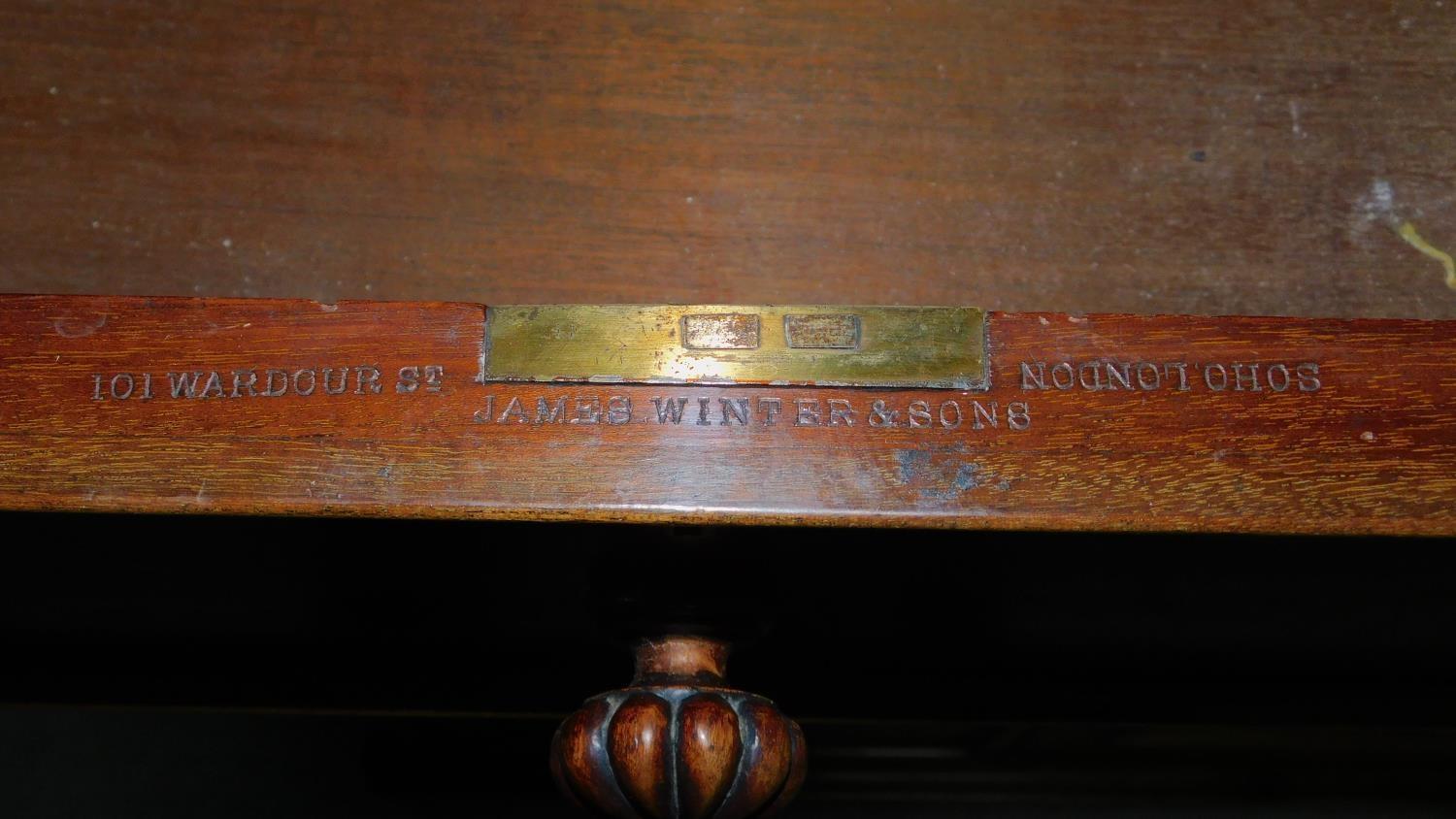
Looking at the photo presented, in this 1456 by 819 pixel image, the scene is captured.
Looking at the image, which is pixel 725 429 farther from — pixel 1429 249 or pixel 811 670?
pixel 1429 249

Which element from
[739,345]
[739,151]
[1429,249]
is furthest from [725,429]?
[1429,249]

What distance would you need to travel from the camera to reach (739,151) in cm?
106

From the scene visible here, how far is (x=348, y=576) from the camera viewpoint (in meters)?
1.04

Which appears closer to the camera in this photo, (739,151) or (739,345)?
(739,345)

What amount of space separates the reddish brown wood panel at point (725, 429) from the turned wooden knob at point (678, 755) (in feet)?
0.38

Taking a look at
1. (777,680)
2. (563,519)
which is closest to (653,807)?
(563,519)

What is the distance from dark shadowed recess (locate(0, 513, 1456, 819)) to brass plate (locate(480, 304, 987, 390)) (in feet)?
1.08

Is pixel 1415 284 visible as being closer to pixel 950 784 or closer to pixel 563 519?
pixel 950 784

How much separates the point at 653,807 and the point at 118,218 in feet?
2.35

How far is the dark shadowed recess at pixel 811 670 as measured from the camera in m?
1.00

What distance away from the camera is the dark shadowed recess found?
3.26 feet

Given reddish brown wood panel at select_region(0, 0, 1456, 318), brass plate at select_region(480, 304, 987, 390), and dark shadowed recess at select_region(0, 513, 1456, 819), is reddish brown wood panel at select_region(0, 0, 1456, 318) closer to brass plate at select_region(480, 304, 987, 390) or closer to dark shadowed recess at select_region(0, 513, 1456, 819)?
dark shadowed recess at select_region(0, 513, 1456, 819)

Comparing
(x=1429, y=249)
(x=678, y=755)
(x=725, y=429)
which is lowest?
(x=678, y=755)

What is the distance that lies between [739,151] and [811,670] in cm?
45
